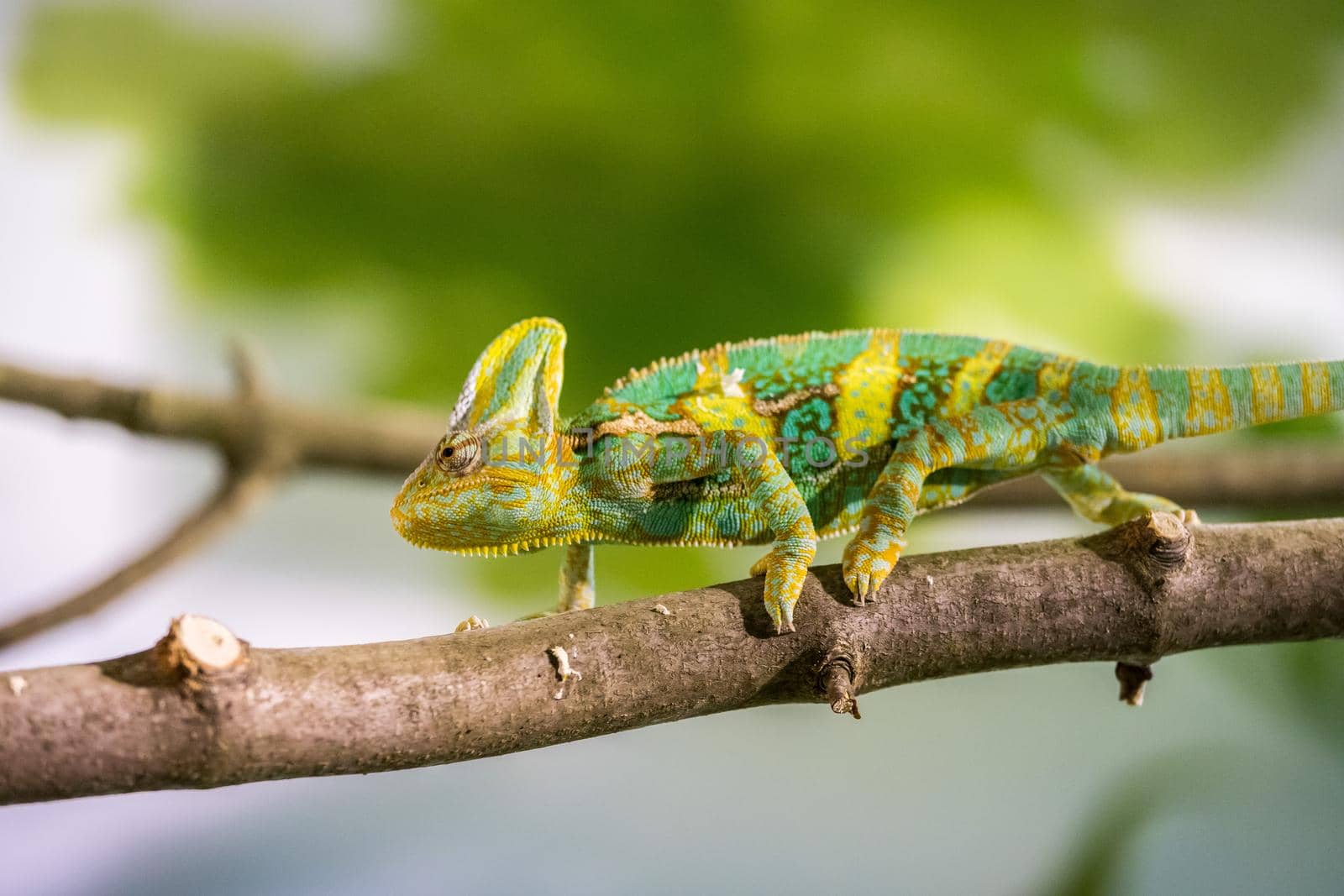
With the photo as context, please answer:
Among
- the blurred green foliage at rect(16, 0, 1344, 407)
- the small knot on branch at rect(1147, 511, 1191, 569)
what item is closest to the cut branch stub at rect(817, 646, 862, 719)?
the small knot on branch at rect(1147, 511, 1191, 569)

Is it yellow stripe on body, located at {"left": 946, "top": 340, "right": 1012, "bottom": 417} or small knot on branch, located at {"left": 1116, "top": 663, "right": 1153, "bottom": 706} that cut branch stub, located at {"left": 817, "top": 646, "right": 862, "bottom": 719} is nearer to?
small knot on branch, located at {"left": 1116, "top": 663, "right": 1153, "bottom": 706}

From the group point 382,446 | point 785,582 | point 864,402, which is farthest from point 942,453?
point 382,446

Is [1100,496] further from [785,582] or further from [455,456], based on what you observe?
[455,456]

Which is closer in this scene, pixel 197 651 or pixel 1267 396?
pixel 197 651

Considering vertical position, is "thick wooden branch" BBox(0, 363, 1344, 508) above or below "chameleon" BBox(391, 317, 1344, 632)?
above

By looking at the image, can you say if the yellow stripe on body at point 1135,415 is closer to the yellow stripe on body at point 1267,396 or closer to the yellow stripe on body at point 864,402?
the yellow stripe on body at point 1267,396

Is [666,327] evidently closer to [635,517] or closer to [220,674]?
[635,517]

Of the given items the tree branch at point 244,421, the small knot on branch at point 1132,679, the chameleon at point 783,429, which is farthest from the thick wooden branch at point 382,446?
the small knot on branch at point 1132,679
